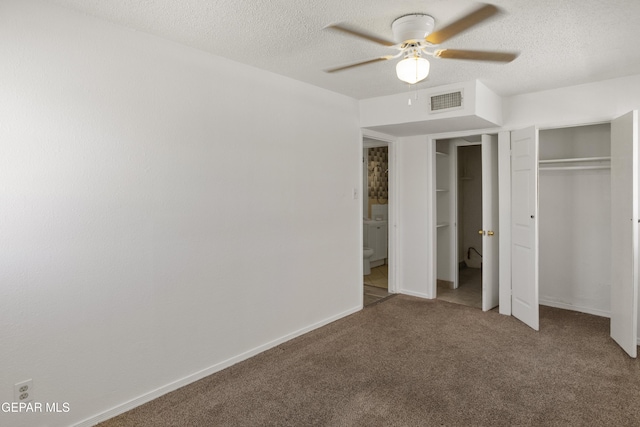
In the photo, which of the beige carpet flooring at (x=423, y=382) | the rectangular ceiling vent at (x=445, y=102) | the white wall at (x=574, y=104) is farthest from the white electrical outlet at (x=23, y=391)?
the white wall at (x=574, y=104)

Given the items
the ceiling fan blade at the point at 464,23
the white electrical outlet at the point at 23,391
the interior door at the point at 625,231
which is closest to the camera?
the ceiling fan blade at the point at 464,23

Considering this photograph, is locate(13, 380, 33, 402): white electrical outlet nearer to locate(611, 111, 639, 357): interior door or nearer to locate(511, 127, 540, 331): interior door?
locate(511, 127, 540, 331): interior door

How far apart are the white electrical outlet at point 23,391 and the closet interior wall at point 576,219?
4807 mm

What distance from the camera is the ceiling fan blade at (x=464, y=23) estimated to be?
1891 mm

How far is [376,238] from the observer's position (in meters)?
6.58

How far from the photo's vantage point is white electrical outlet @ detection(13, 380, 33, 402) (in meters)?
2.02

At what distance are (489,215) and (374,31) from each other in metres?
2.69

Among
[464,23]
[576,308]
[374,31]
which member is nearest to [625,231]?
[576,308]

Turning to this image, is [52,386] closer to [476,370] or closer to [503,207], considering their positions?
[476,370]

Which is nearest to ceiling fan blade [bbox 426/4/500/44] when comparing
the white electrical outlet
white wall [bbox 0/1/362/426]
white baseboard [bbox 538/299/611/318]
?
white wall [bbox 0/1/362/426]

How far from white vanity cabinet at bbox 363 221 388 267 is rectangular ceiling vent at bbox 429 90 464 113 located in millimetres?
3045

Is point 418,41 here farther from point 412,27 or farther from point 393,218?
point 393,218

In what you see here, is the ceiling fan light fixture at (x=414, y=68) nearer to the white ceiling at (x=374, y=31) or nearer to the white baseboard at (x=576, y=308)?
the white ceiling at (x=374, y=31)

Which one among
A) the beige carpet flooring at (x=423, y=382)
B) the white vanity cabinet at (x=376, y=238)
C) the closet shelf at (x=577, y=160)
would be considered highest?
the closet shelf at (x=577, y=160)
